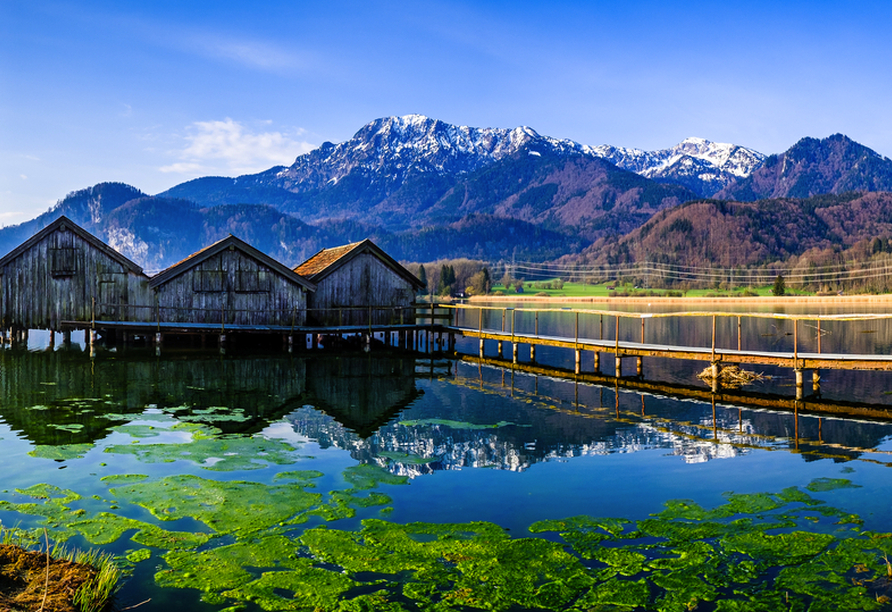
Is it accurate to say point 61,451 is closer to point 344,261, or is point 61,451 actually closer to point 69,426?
point 69,426

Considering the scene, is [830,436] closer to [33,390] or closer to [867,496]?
[867,496]

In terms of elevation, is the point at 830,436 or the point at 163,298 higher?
the point at 163,298

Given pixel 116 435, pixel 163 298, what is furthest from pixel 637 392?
pixel 163 298

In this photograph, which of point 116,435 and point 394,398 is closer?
point 116,435

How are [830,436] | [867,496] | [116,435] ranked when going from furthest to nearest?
[830,436]
[116,435]
[867,496]

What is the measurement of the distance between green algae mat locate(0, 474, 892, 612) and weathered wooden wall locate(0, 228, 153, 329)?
30331 mm

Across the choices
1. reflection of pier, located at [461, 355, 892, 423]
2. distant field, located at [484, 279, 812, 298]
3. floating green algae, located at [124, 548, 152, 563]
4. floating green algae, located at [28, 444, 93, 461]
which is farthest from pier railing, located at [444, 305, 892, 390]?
distant field, located at [484, 279, 812, 298]

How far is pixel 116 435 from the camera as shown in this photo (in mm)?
17312

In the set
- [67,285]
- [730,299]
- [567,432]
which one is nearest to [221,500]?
[567,432]

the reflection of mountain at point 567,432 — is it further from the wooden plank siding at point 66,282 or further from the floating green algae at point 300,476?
the wooden plank siding at point 66,282

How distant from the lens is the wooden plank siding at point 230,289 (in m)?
39.6

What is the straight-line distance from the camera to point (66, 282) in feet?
131

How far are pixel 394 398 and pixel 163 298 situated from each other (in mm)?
21598

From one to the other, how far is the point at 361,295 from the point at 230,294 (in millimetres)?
8551
